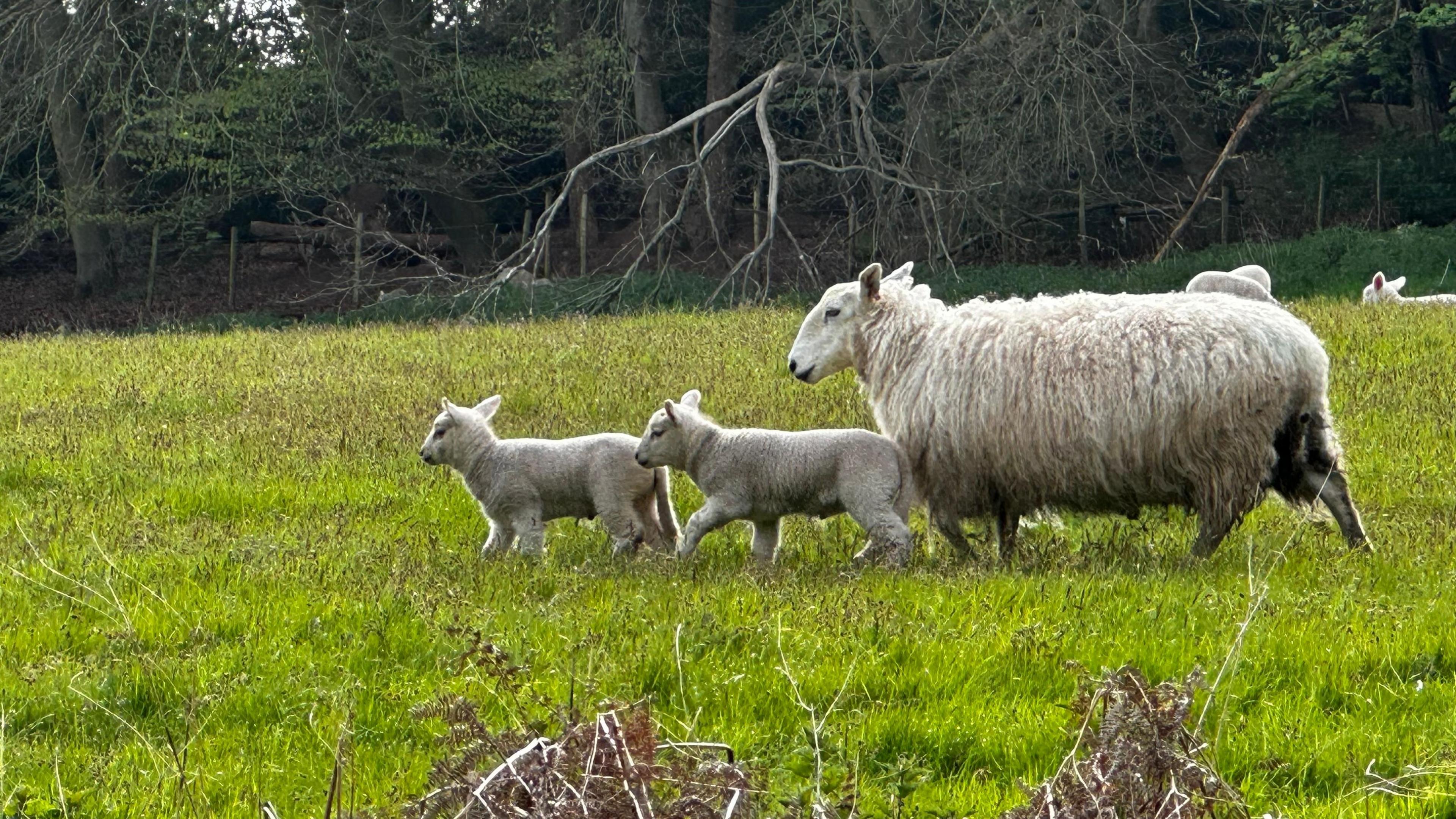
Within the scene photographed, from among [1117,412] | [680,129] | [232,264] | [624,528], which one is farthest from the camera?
[232,264]

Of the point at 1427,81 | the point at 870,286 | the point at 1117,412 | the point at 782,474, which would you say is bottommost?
the point at 782,474

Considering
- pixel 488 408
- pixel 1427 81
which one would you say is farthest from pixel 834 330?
pixel 1427 81

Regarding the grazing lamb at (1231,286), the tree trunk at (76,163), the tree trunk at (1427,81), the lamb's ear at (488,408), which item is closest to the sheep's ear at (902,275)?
the lamb's ear at (488,408)

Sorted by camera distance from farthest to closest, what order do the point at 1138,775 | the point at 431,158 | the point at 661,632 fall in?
1. the point at 431,158
2. the point at 661,632
3. the point at 1138,775

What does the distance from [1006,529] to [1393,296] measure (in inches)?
524

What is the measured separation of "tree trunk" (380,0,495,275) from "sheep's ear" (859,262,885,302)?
2015 centimetres

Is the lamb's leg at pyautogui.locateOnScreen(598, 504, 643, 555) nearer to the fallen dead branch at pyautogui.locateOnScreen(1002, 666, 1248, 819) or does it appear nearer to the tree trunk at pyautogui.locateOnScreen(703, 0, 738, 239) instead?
the fallen dead branch at pyautogui.locateOnScreen(1002, 666, 1248, 819)

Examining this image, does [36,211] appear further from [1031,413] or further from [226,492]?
[1031,413]

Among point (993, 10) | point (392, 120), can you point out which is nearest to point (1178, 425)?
point (993, 10)

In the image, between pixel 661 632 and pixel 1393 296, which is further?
pixel 1393 296

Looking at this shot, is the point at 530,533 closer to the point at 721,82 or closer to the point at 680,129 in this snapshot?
the point at 680,129

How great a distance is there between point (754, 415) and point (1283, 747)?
619 centimetres

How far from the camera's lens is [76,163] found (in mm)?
29797

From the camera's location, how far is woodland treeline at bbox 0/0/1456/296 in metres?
24.4
